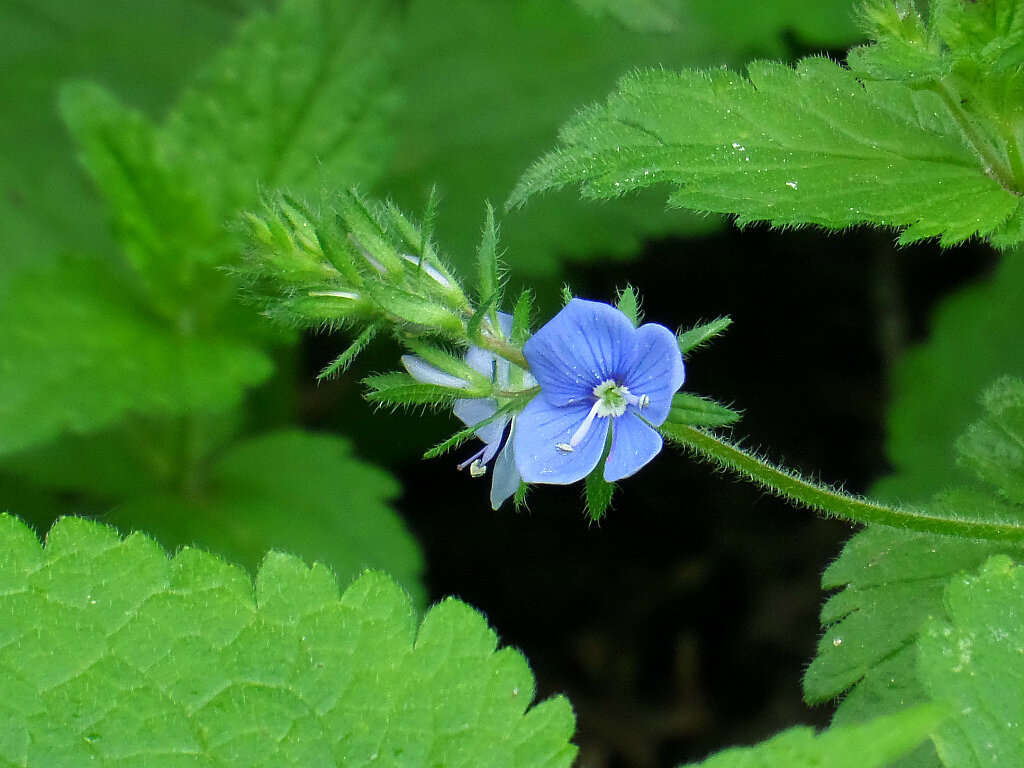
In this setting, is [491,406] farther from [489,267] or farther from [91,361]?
[91,361]

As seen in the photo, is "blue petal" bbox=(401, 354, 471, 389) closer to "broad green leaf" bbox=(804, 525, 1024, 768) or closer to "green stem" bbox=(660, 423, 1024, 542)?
"green stem" bbox=(660, 423, 1024, 542)

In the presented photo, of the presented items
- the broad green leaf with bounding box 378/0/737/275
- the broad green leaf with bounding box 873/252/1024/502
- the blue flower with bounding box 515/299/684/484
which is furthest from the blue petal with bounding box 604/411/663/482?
the broad green leaf with bounding box 378/0/737/275

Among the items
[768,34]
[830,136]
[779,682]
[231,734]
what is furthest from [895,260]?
[231,734]

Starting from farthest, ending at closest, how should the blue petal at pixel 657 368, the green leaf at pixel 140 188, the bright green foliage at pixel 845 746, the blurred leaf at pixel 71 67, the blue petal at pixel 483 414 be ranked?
the blurred leaf at pixel 71 67 → the green leaf at pixel 140 188 → the blue petal at pixel 483 414 → the blue petal at pixel 657 368 → the bright green foliage at pixel 845 746

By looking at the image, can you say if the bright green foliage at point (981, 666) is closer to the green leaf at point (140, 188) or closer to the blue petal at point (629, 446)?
the blue petal at point (629, 446)

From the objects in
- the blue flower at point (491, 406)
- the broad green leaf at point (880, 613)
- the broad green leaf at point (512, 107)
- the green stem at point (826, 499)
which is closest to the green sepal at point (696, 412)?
the green stem at point (826, 499)

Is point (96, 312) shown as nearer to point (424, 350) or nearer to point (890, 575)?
point (424, 350)

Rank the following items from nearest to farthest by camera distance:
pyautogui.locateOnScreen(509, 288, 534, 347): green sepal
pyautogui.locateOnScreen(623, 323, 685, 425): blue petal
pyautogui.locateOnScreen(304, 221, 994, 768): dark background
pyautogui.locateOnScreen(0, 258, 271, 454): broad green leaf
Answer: pyautogui.locateOnScreen(623, 323, 685, 425): blue petal, pyautogui.locateOnScreen(509, 288, 534, 347): green sepal, pyautogui.locateOnScreen(0, 258, 271, 454): broad green leaf, pyautogui.locateOnScreen(304, 221, 994, 768): dark background
